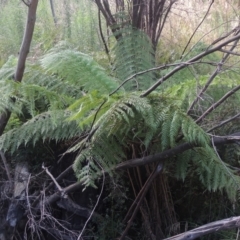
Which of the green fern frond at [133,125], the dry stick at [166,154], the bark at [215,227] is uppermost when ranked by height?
the green fern frond at [133,125]

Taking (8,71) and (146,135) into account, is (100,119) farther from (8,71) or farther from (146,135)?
(8,71)

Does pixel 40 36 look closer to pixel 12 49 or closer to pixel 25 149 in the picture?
pixel 12 49

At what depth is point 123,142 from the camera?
2.05 meters

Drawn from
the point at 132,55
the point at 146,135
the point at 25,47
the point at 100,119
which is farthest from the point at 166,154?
the point at 25,47

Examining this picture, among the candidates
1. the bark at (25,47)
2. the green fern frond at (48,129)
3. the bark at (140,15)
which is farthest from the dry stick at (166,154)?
the bark at (140,15)

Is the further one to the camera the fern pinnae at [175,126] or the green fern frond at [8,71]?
the green fern frond at [8,71]

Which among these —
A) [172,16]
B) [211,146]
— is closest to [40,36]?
[172,16]

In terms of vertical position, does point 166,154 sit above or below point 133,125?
below

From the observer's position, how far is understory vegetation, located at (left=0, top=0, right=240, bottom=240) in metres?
1.97

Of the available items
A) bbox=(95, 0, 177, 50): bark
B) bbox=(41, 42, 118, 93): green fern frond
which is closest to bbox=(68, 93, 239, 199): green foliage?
bbox=(41, 42, 118, 93): green fern frond

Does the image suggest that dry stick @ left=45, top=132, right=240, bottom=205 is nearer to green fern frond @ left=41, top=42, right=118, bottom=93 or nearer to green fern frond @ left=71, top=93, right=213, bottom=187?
green fern frond @ left=71, top=93, right=213, bottom=187

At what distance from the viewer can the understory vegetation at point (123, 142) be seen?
1970 mm

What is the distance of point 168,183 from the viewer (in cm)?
250

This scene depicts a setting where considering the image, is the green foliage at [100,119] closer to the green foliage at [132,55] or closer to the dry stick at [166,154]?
the dry stick at [166,154]
